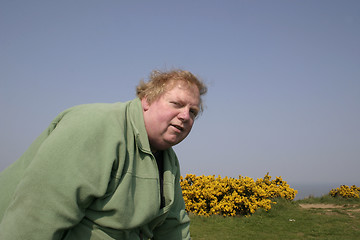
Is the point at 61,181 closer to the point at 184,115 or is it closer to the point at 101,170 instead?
the point at 101,170

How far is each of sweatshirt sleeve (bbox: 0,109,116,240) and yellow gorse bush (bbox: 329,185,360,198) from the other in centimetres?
1294

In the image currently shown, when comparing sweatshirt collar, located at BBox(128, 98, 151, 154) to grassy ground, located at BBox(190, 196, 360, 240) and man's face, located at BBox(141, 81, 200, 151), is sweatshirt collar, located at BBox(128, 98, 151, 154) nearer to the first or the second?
man's face, located at BBox(141, 81, 200, 151)

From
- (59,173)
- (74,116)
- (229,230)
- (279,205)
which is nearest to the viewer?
(59,173)

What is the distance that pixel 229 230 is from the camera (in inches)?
248

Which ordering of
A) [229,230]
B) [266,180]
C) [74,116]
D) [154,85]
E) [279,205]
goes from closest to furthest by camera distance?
[74,116], [154,85], [229,230], [279,205], [266,180]

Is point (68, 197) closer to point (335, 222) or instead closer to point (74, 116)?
point (74, 116)

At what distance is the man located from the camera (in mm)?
1435

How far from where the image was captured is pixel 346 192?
11.9 m

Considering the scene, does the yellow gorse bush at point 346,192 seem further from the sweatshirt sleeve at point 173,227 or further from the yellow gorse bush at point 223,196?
the sweatshirt sleeve at point 173,227

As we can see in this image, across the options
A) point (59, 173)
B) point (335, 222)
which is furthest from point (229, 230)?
point (59, 173)

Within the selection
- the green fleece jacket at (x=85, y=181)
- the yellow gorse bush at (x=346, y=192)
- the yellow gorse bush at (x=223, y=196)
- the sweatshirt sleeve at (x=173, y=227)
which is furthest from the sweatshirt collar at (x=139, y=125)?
the yellow gorse bush at (x=346, y=192)

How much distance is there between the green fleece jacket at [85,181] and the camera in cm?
143

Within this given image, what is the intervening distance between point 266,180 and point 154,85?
31.4 feet

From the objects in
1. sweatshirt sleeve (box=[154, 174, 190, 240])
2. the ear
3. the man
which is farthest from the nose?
sweatshirt sleeve (box=[154, 174, 190, 240])
